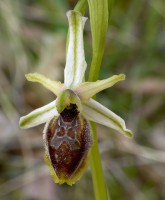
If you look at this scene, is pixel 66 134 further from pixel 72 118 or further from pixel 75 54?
pixel 75 54

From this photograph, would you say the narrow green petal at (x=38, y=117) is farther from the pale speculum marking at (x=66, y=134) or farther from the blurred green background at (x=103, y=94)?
the blurred green background at (x=103, y=94)

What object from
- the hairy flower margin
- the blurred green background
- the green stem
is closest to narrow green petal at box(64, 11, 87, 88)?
the hairy flower margin

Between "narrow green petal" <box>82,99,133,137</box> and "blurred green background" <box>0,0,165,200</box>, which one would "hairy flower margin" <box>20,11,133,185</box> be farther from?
"blurred green background" <box>0,0,165,200</box>

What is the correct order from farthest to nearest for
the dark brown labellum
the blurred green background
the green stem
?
the blurred green background
the green stem
the dark brown labellum

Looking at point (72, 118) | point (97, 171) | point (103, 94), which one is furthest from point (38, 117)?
point (103, 94)

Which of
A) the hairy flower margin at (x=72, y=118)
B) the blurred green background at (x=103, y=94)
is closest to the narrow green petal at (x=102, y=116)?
the hairy flower margin at (x=72, y=118)

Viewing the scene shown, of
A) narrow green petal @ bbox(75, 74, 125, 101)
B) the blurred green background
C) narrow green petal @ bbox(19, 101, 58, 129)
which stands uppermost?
the blurred green background
